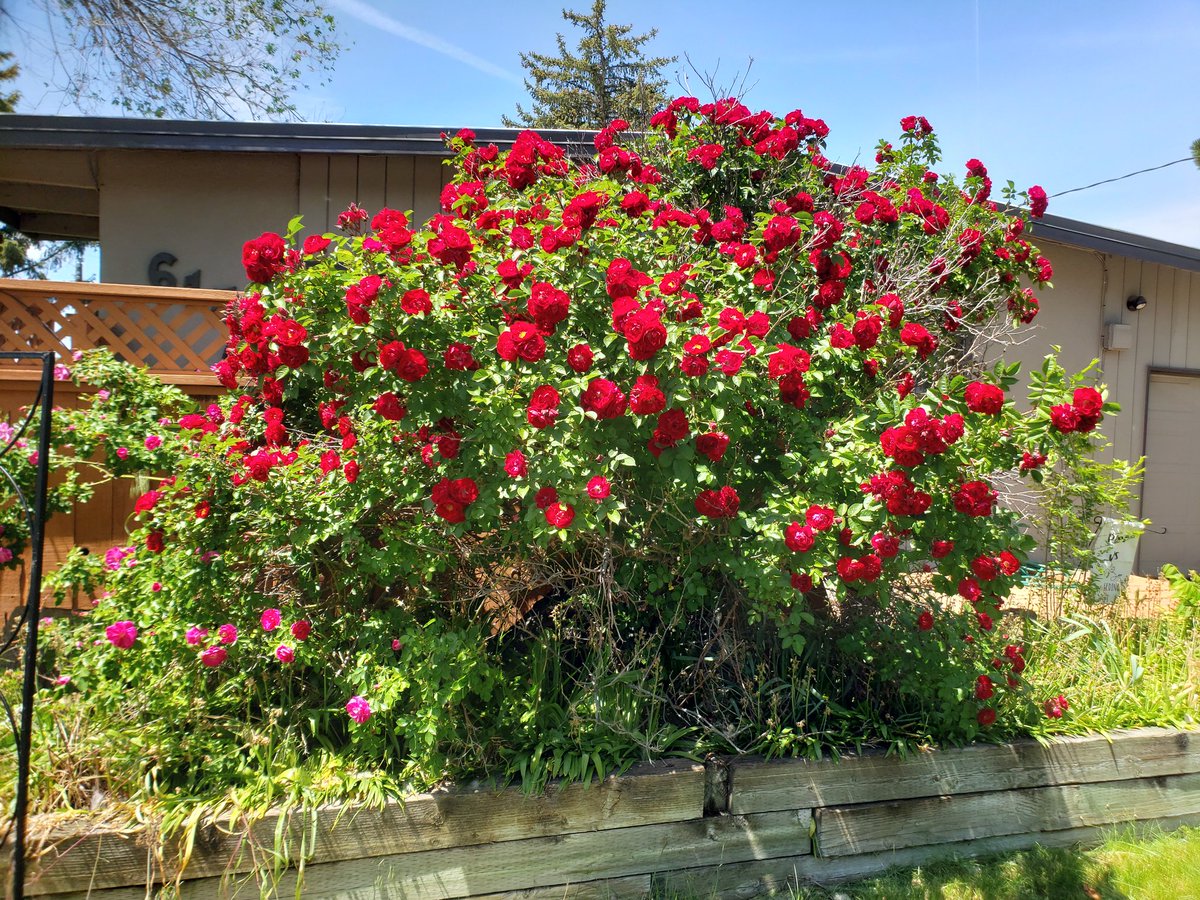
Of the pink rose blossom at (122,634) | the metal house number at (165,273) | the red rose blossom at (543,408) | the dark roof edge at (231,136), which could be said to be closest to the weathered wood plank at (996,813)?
the red rose blossom at (543,408)

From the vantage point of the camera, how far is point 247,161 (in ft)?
21.6

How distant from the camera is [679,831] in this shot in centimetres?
283

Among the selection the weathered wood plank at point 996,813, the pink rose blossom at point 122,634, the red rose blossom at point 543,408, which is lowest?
the weathered wood plank at point 996,813

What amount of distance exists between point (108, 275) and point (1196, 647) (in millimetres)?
8017

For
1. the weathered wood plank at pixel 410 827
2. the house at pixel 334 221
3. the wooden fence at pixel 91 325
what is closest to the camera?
the weathered wood plank at pixel 410 827

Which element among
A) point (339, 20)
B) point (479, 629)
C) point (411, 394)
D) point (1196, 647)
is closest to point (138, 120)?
point (411, 394)

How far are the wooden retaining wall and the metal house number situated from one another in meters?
5.23

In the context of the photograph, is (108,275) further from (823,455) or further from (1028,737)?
(1028,737)

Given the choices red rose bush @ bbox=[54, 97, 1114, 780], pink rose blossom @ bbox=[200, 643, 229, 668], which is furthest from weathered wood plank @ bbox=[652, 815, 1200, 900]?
pink rose blossom @ bbox=[200, 643, 229, 668]

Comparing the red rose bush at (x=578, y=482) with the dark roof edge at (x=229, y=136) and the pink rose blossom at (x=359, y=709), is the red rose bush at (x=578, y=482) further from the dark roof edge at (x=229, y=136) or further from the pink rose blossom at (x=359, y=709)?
the dark roof edge at (x=229, y=136)

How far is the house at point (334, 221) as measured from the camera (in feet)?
19.5

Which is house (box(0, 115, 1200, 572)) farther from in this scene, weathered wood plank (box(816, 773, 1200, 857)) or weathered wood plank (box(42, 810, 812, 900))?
weathered wood plank (box(42, 810, 812, 900))

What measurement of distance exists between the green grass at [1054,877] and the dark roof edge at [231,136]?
15.0 ft

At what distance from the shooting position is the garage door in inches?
320
